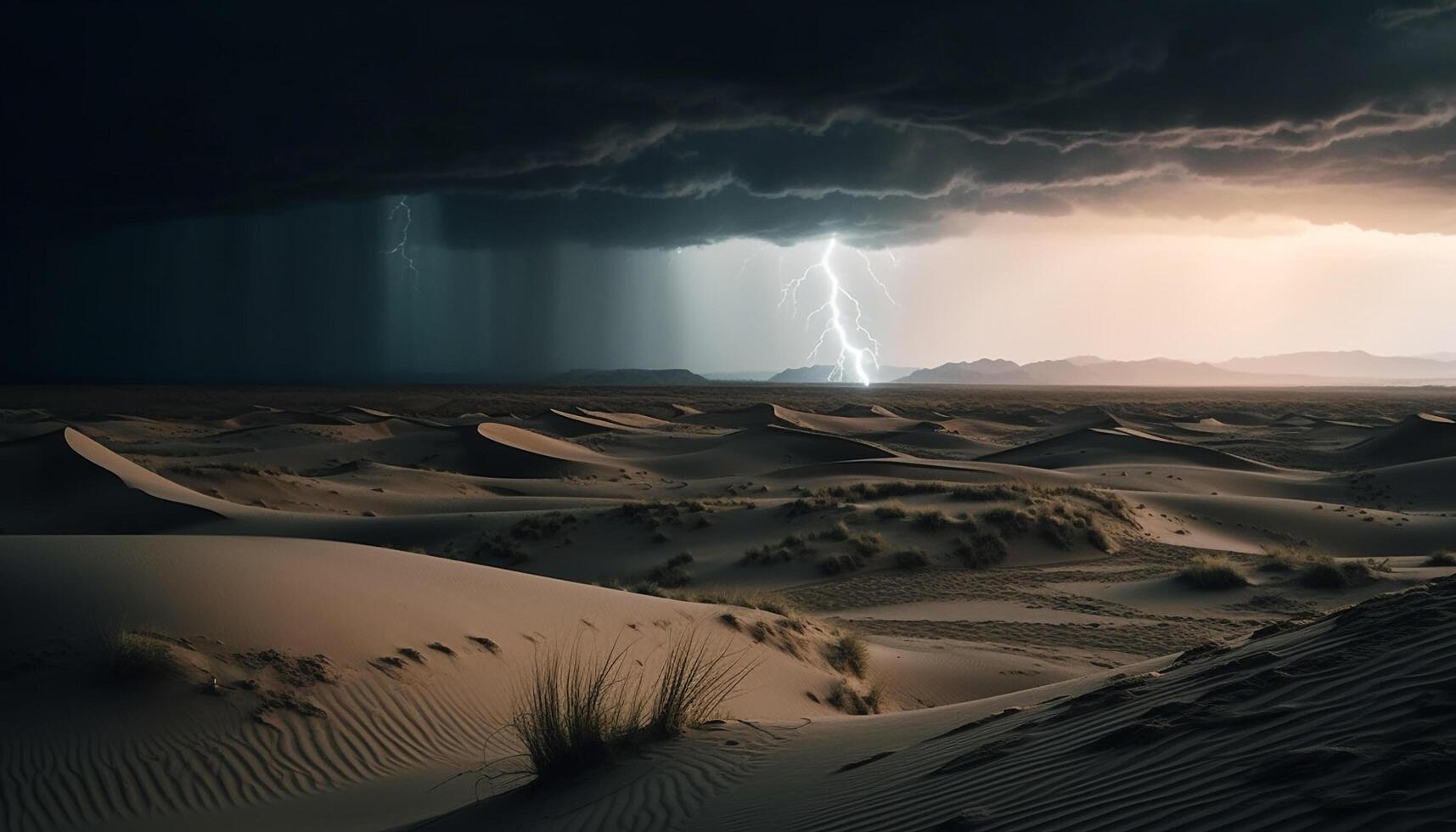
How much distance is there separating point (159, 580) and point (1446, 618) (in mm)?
9476

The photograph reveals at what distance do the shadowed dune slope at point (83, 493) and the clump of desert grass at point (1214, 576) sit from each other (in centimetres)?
1997

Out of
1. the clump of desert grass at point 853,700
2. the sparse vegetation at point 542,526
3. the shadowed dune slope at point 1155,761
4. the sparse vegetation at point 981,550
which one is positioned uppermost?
the shadowed dune slope at point 1155,761

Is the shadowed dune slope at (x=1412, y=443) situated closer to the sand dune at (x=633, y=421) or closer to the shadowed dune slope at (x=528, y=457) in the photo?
the shadowed dune slope at (x=528, y=457)

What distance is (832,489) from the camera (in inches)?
1070

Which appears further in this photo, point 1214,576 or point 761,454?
point 761,454

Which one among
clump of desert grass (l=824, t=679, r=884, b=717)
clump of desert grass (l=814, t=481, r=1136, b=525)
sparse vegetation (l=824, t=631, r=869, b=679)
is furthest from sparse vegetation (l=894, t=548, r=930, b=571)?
clump of desert grass (l=824, t=679, r=884, b=717)

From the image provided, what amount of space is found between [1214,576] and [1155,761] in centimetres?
1344

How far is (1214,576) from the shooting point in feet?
52.5

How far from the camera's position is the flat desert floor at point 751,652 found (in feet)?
13.9

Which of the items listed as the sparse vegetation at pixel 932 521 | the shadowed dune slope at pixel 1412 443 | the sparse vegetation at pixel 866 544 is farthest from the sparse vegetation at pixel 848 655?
the shadowed dune slope at pixel 1412 443

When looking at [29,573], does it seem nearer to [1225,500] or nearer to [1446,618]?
[1446,618]

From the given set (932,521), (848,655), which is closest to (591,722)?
(848,655)

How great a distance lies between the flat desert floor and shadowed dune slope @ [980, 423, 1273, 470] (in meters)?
8.98

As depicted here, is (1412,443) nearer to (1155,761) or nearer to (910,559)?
(910,559)
